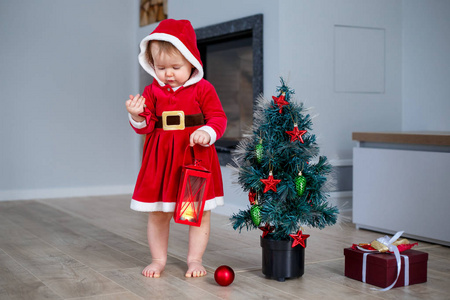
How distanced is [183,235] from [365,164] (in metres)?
1.02

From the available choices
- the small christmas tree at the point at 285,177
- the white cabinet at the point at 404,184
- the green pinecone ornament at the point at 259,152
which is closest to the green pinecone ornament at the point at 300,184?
the small christmas tree at the point at 285,177

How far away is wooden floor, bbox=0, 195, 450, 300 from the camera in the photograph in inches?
80.7

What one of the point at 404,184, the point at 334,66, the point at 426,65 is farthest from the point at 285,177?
the point at 426,65

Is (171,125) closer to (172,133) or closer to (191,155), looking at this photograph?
(172,133)

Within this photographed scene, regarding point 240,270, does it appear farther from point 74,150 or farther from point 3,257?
point 74,150

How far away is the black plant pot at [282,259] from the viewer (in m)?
2.15

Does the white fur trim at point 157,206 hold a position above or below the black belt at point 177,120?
below

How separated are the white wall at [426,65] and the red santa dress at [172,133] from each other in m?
1.94

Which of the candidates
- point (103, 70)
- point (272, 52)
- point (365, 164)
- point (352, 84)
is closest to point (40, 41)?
point (103, 70)

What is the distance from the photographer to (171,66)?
87.1 inches

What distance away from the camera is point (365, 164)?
127 inches

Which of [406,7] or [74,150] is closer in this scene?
[406,7]

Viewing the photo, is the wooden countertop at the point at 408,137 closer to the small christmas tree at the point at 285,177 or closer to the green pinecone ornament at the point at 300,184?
the small christmas tree at the point at 285,177

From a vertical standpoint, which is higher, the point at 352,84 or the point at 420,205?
the point at 352,84
